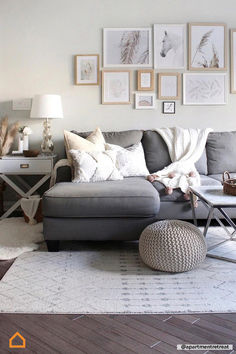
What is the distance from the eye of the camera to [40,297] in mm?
2012

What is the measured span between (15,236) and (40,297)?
1206 mm

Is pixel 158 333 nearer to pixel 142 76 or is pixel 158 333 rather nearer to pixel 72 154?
pixel 72 154

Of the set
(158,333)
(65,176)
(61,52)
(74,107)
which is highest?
(61,52)

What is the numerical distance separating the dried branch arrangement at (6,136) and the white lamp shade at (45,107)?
32 centimetres

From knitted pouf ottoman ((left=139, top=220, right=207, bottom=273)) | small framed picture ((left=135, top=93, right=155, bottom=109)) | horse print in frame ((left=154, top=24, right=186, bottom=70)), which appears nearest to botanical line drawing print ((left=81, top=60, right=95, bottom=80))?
small framed picture ((left=135, top=93, right=155, bottom=109))

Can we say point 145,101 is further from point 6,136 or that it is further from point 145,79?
point 6,136

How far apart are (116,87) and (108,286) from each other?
2.55m

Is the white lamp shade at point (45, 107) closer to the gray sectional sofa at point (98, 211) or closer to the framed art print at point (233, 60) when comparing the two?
the gray sectional sofa at point (98, 211)

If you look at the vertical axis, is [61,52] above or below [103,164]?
above

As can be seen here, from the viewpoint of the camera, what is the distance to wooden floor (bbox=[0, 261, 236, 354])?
1.55 m

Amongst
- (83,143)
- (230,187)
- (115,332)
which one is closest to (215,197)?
(230,187)

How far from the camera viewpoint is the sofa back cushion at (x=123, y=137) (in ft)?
12.4

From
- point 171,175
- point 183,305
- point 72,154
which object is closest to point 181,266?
point 183,305

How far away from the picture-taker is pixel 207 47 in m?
4.08
